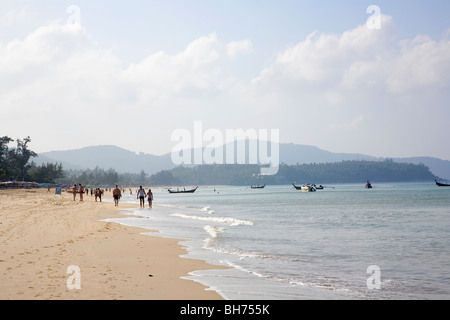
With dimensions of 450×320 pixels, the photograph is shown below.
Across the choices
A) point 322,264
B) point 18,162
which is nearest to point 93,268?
point 322,264

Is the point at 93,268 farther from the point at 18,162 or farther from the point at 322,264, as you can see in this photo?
the point at 18,162

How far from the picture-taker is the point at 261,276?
10.3 meters

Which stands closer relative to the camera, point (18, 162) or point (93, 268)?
point (93, 268)

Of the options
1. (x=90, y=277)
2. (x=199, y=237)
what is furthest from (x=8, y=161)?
(x=90, y=277)

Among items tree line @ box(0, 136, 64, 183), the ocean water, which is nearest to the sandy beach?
the ocean water

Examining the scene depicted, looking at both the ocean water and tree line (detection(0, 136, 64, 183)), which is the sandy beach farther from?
tree line (detection(0, 136, 64, 183))

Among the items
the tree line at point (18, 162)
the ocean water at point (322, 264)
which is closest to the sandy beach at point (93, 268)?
the ocean water at point (322, 264)

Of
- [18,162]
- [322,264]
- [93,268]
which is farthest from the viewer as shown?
[18,162]

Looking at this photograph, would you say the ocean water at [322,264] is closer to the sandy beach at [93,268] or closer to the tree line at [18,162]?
the sandy beach at [93,268]

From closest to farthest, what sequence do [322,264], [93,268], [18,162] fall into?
[93,268] → [322,264] → [18,162]

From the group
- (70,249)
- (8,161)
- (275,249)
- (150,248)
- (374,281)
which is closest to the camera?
(374,281)

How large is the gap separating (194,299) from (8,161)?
141 metres

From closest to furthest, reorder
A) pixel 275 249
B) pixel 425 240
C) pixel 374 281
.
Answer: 1. pixel 374 281
2. pixel 275 249
3. pixel 425 240
